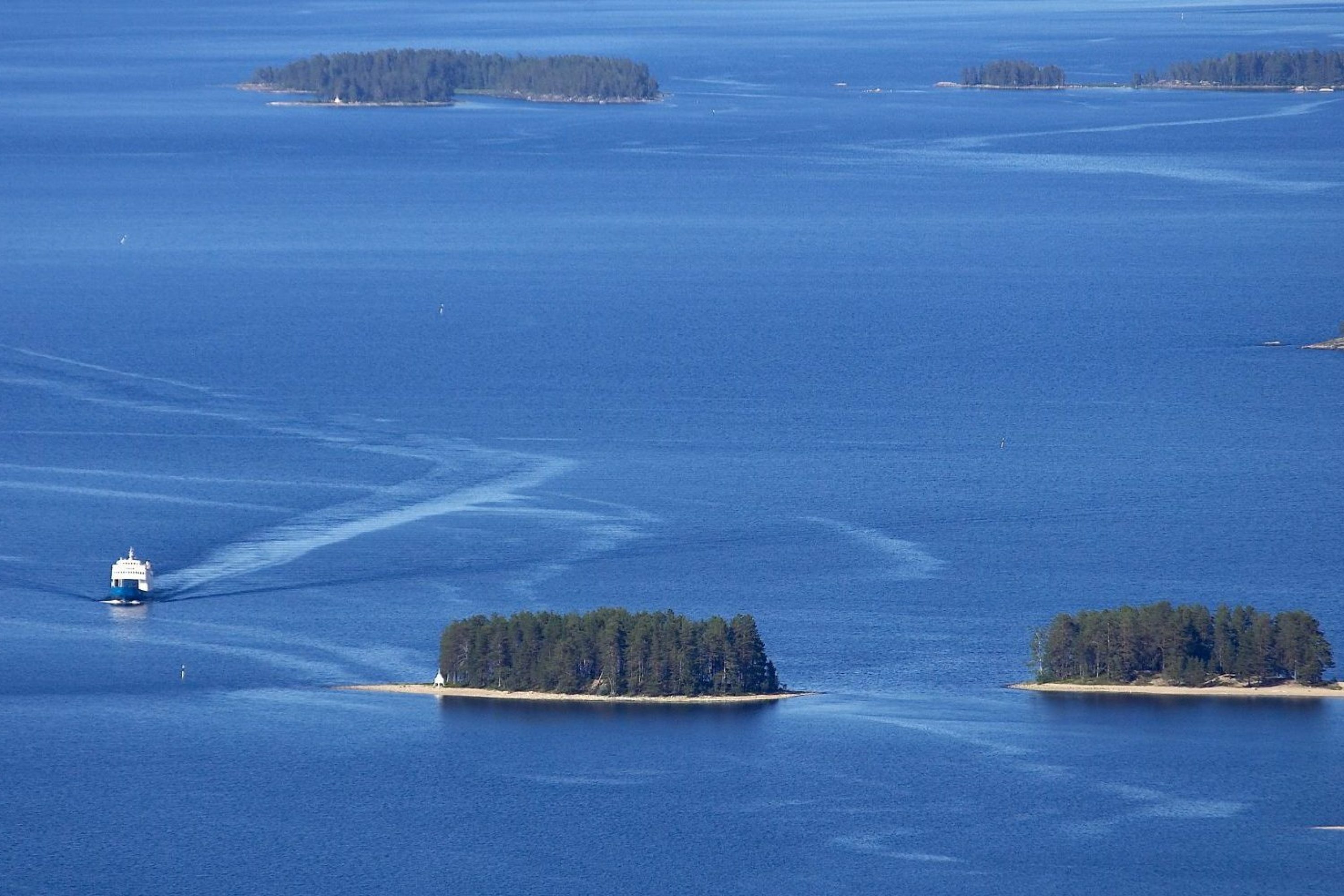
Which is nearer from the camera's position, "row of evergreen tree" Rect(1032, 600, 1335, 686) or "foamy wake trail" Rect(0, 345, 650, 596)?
"row of evergreen tree" Rect(1032, 600, 1335, 686)

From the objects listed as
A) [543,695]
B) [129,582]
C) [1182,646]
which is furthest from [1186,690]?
[129,582]

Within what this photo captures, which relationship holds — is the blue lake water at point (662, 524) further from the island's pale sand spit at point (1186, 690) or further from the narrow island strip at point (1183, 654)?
the narrow island strip at point (1183, 654)

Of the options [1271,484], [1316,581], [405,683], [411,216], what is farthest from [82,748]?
[411,216]

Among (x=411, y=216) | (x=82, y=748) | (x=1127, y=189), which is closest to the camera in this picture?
(x=82, y=748)

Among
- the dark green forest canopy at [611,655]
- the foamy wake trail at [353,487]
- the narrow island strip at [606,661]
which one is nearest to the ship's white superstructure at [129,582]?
the foamy wake trail at [353,487]

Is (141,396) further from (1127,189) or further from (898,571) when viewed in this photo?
(1127,189)

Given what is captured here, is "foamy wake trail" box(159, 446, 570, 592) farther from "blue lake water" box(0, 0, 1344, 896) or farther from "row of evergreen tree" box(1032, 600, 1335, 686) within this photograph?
"row of evergreen tree" box(1032, 600, 1335, 686)

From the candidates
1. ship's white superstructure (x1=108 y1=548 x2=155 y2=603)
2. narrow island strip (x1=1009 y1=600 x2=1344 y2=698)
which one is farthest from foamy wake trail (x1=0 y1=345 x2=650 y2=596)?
narrow island strip (x1=1009 y1=600 x2=1344 y2=698)
